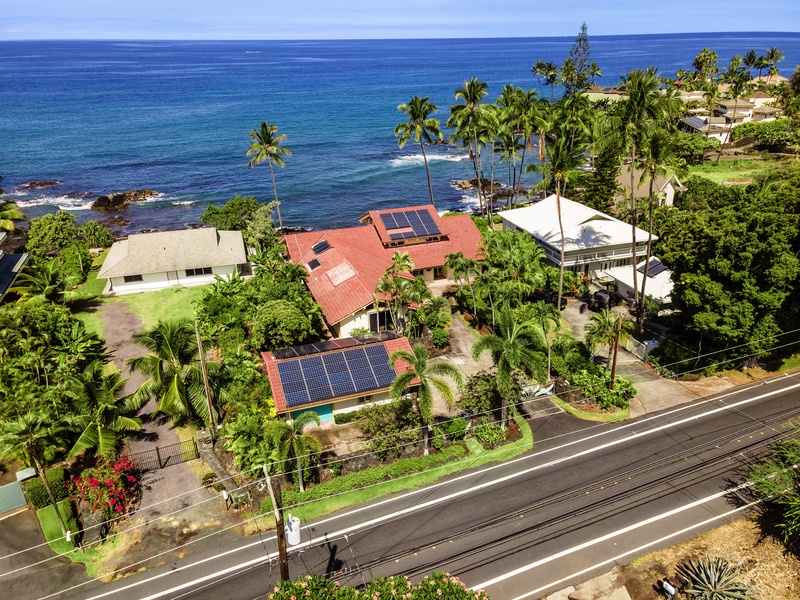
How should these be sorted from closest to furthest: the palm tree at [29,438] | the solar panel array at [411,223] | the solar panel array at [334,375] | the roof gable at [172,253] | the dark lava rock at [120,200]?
the palm tree at [29,438] → the solar panel array at [334,375] → the solar panel array at [411,223] → the roof gable at [172,253] → the dark lava rock at [120,200]

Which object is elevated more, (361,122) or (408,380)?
(361,122)

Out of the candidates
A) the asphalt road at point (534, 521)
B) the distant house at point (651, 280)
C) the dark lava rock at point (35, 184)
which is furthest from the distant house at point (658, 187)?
the dark lava rock at point (35, 184)

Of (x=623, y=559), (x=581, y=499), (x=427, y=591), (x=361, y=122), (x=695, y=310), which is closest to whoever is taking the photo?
(x=427, y=591)

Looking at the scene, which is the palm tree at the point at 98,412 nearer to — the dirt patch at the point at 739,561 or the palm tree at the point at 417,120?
the dirt patch at the point at 739,561

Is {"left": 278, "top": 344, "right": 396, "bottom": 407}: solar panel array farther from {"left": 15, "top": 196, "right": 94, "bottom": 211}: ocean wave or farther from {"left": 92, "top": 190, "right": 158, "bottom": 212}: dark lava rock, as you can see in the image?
{"left": 15, "top": 196, "right": 94, "bottom": 211}: ocean wave

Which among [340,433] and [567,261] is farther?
[567,261]

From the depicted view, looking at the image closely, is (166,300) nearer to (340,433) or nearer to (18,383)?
(18,383)

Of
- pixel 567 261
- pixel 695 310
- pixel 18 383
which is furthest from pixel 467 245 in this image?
pixel 18 383
